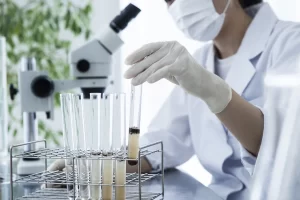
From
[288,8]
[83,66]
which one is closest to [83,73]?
[83,66]

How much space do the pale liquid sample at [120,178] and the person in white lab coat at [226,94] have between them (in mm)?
319

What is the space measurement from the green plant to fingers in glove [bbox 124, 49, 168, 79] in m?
2.20

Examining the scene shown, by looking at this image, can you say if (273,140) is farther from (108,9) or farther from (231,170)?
(108,9)

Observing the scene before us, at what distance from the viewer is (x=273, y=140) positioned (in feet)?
4.04

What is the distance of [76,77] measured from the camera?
176cm

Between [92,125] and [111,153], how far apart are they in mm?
82

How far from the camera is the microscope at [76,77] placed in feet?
5.65

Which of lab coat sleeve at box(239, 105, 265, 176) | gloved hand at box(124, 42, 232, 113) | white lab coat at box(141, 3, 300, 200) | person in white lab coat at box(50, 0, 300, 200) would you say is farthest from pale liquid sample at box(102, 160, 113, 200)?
white lab coat at box(141, 3, 300, 200)

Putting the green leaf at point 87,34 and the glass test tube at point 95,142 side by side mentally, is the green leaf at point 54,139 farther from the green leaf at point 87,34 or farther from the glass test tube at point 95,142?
the glass test tube at point 95,142

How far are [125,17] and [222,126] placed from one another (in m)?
0.53

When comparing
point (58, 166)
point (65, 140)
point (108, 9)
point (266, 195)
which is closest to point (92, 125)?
point (65, 140)

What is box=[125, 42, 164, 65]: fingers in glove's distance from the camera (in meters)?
1.13

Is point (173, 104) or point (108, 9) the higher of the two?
point (108, 9)

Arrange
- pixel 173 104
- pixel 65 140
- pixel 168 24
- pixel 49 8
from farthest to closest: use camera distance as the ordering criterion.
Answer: pixel 49 8
pixel 168 24
pixel 173 104
pixel 65 140
